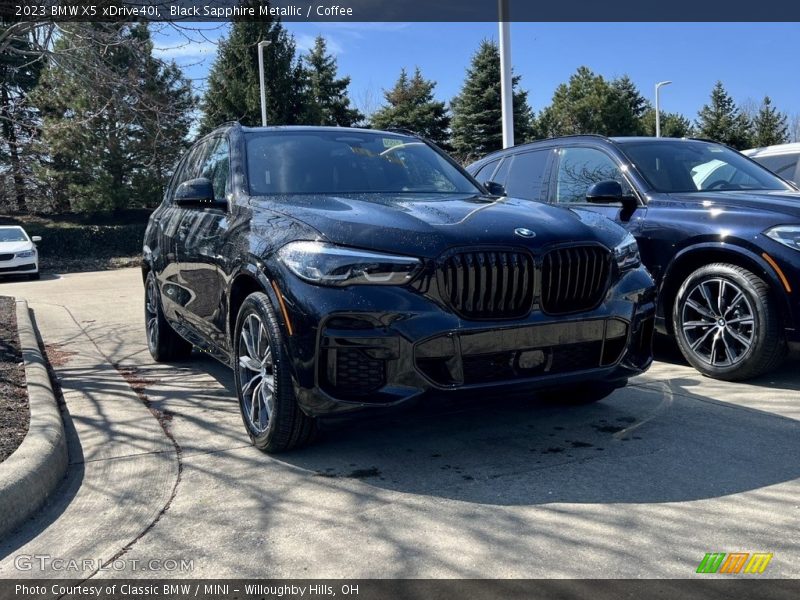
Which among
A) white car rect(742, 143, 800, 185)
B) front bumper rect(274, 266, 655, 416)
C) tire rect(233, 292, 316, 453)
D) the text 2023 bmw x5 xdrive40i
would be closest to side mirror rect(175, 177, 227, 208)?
the text 2023 bmw x5 xdrive40i

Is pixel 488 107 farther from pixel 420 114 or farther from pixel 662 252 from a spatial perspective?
pixel 662 252

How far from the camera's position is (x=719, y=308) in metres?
5.27

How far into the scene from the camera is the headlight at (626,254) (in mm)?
3953

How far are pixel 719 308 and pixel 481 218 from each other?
95.2 inches

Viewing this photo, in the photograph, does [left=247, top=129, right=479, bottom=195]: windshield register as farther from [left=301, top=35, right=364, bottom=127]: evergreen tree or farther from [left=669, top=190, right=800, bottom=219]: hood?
[left=301, top=35, right=364, bottom=127]: evergreen tree

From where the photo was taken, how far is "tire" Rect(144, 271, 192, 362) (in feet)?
21.1

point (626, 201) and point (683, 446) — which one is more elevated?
point (626, 201)

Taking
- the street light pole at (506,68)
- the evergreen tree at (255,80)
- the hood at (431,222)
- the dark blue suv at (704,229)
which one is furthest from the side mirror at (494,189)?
the evergreen tree at (255,80)

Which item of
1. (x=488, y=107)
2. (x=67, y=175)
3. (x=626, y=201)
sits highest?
(x=488, y=107)

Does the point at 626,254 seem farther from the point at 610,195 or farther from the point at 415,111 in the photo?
the point at 415,111

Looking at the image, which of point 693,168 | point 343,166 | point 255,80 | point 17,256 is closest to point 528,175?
point 693,168

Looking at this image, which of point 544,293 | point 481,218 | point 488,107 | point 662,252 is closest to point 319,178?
point 481,218

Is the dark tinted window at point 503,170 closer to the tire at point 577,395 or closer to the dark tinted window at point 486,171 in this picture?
the dark tinted window at point 486,171

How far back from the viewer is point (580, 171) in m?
6.59
